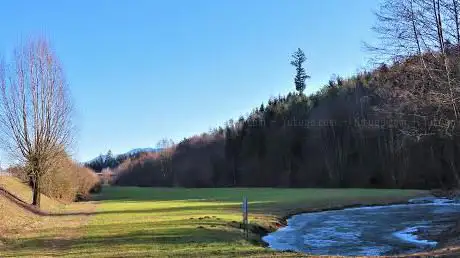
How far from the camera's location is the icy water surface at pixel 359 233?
19359 millimetres

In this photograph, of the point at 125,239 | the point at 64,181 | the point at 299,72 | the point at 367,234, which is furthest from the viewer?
the point at 299,72

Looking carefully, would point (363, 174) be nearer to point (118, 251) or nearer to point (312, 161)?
point (312, 161)

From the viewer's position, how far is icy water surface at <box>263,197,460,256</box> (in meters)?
19.4

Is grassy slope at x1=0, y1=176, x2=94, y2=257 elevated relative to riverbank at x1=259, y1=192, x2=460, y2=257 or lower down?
elevated

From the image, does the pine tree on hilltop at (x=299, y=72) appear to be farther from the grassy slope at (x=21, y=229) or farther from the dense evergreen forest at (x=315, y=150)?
the grassy slope at (x=21, y=229)

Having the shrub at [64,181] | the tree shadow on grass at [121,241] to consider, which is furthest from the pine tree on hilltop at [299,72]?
the tree shadow on grass at [121,241]

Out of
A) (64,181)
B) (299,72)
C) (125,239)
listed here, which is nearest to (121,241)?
(125,239)

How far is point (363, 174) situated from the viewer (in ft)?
287

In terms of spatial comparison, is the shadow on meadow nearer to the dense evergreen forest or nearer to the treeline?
the dense evergreen forest

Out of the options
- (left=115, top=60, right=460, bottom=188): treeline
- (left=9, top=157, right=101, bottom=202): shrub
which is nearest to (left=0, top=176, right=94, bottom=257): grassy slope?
(left=9, top=157, right=101, bottom=202): shrub

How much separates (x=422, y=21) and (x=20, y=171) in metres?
35.0

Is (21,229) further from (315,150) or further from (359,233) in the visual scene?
(315,150)

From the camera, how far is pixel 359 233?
24906mm

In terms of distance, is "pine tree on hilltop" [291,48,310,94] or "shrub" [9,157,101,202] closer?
"shrub" [9,157,101,202]
